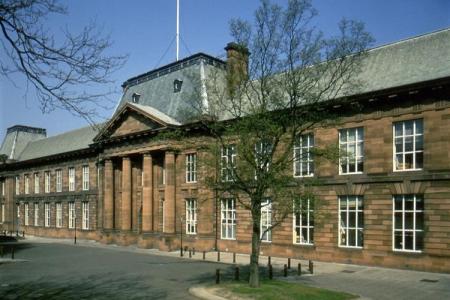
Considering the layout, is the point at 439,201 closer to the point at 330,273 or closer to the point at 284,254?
the point at 330,273

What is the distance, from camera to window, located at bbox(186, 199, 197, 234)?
38.3 metres

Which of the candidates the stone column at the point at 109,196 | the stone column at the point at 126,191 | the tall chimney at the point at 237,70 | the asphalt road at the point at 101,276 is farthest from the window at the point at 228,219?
the tall chimney at the point at 237,70

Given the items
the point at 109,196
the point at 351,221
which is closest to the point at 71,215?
the point at 109,196

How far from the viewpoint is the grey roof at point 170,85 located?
40.3 m

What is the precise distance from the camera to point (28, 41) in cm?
1039

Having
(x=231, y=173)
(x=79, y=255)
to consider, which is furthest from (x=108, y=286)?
(x=79, y=255)

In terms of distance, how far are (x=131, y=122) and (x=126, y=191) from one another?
631 cm

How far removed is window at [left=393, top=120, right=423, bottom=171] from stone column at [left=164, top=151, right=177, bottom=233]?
60.1 feet

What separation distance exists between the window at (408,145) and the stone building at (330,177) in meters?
0.05

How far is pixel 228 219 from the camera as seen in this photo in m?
36.1

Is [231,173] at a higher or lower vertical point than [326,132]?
lower

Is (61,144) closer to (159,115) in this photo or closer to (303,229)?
(159,115)

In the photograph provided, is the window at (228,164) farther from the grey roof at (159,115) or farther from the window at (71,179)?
the window at (71,179)

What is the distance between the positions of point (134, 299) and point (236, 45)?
1082cm
